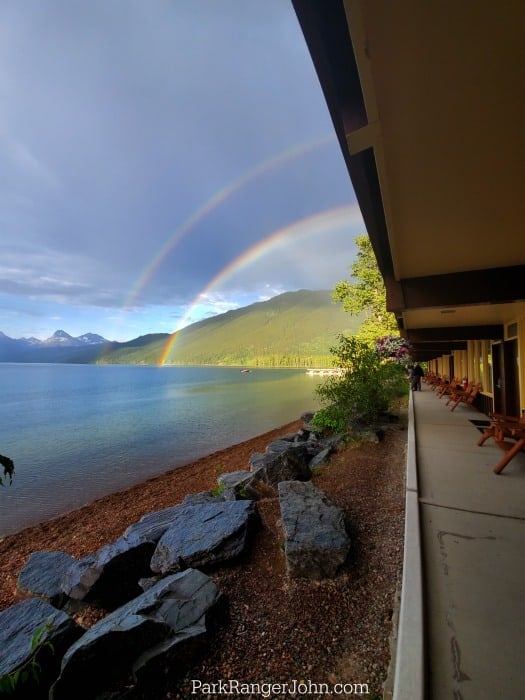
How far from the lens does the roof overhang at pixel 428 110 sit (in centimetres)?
133

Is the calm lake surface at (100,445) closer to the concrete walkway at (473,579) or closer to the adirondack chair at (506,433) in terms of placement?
the concrete walkway at (473,579)

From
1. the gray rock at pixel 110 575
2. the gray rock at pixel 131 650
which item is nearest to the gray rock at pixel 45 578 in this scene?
the gray rock at pixel 110 575

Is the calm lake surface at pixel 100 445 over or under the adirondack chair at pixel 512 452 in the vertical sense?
under

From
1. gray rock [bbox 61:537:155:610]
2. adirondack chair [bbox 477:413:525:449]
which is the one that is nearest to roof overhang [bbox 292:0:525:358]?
adirondack chair [bbox 477:413:525:449]

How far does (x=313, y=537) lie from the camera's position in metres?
3.23

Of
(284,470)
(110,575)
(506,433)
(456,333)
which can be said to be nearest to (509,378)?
(456,333)

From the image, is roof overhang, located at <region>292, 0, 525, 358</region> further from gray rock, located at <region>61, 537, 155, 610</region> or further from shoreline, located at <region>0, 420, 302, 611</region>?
shoreline, located at <region>0, 420, 302, 611</region>

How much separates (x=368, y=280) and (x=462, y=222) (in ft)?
57.5

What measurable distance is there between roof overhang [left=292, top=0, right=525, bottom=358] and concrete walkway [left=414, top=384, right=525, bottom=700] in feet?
9.55

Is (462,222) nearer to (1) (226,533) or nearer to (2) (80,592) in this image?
(1) (226,533)

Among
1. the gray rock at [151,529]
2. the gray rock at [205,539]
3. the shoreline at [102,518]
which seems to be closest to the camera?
the gray rock at [205,539]

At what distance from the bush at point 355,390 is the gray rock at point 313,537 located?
188 inches

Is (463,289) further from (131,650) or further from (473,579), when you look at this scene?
(131,650)

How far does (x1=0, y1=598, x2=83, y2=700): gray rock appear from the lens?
2176mm
